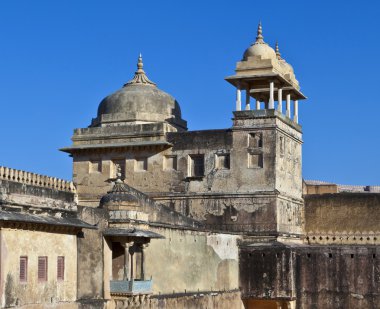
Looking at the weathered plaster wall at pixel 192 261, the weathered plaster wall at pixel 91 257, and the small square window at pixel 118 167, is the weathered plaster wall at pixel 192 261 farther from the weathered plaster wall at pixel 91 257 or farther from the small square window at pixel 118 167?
the small square window at pixel 118 167

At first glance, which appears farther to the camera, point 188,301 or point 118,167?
point 118,167

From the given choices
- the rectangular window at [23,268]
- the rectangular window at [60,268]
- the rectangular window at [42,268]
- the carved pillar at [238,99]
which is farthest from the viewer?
the carved pillar at [238,99]

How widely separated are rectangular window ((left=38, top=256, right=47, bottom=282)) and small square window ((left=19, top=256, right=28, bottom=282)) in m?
0.56

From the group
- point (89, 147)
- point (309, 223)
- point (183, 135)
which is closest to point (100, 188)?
point (89, 147)

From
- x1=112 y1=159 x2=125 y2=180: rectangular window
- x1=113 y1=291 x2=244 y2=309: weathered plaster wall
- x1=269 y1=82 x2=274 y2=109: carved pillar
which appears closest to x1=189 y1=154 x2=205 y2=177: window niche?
x1=112 y1=159 x2=125 y2=180: rectangular window

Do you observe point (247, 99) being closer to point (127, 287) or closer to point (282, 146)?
point (282, 146)

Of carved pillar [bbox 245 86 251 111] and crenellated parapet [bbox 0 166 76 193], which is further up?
carved pillar [bbox 245 86 251 111]

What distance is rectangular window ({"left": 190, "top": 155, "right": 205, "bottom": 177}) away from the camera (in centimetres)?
3206

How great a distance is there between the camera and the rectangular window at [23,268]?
1892cm

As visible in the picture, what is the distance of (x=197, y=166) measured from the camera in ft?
106

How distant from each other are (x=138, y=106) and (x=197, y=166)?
344 cm

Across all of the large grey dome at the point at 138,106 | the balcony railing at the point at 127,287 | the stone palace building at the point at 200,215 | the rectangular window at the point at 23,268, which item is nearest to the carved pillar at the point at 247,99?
the stone palace building at the point at 200,215

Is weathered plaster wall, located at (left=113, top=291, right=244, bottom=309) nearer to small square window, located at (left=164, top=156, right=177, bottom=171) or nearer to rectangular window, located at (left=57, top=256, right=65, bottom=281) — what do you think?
rectangular window, located at (left=57, top=256, right=65, bottom=281)

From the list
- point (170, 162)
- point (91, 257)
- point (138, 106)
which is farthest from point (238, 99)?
point (91, 257)
